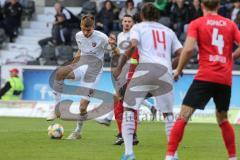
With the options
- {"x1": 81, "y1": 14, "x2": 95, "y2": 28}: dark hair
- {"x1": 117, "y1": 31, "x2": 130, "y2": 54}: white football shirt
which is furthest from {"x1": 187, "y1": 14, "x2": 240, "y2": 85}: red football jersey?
{"x1": 117, "y1": 31, "x2": 130, "y2": 54}: white football shirt

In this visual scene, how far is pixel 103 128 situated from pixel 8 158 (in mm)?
7128

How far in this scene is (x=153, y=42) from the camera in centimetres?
1226

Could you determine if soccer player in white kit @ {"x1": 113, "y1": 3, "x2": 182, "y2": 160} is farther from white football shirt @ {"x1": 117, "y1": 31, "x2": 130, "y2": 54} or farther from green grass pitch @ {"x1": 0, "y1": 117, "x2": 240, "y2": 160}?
white football shirt @ {"x1": 117, "y1": 31, "x2": 130, "y2": 54}

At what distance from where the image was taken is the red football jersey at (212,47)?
11.2 metres

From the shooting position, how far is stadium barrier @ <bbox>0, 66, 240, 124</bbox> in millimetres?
24061

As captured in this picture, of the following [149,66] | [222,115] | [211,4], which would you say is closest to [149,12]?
[149,66]

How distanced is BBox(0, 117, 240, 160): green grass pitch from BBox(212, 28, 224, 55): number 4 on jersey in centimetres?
255

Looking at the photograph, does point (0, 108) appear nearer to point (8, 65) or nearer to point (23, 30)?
point (8, 65)

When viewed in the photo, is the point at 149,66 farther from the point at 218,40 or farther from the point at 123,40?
the point at 123,40

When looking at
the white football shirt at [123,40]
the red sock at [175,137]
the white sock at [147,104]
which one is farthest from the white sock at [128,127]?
the white sock at [147,104]

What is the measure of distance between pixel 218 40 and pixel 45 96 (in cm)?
1684

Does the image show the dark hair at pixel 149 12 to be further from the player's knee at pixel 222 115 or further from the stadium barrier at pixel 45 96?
the stadium barrier at pixel 45 96

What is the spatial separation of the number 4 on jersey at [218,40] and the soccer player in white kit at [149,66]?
131cm

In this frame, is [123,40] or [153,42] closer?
[153,42]
